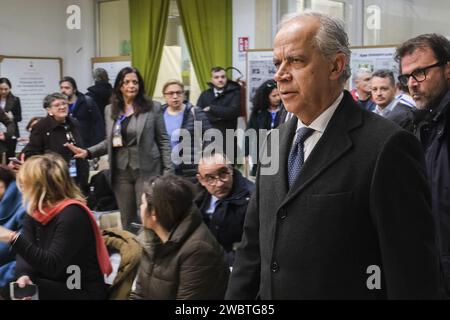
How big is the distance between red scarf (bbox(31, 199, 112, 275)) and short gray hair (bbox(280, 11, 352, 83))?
1627 millimetres

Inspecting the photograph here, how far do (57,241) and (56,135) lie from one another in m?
2.72

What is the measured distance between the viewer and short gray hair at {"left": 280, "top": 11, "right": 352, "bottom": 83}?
1.43m

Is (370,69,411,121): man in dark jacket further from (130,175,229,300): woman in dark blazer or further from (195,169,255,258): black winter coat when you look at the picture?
(130,175,229,300): woman in dark blazer

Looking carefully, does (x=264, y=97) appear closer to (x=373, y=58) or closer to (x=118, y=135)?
(x=373, y=58)

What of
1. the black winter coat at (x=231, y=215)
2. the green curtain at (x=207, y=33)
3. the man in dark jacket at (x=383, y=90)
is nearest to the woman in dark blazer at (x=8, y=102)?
the green curtain at (x=207, y=33)

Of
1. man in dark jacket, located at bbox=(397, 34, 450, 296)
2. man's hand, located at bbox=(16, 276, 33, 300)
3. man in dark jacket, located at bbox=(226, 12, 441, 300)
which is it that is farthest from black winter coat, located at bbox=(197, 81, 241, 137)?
man in dark jacket, located at bbox=(226, 12, 441, 300)

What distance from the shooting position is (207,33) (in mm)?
8484

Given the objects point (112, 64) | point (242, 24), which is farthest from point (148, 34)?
point (242, 24)

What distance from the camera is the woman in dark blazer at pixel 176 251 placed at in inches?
98.4

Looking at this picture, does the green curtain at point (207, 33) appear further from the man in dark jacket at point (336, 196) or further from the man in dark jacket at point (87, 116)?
the man in dark jacket at point (336, 196)

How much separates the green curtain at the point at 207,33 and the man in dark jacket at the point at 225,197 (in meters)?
5.26
